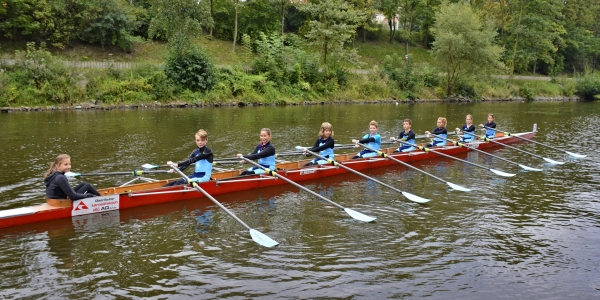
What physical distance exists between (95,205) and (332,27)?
3868cm

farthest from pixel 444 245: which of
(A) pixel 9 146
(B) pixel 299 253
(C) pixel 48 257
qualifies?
(A) pixel 9 146

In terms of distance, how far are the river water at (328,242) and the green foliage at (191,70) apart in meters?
21.7

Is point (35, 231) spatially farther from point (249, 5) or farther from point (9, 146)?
point (249, 5)

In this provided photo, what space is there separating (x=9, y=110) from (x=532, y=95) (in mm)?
56815

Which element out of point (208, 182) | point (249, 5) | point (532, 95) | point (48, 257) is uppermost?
point (249, 5)

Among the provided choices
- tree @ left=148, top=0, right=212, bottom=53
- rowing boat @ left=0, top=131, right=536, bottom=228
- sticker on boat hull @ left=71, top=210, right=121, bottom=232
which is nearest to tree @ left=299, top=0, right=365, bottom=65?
tree @ left=148, top=0, right=212, bottom=53

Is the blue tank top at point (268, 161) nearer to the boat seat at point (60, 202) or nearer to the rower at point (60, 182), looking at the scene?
the rower at point (60, 182)

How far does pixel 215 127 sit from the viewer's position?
24.9 metres

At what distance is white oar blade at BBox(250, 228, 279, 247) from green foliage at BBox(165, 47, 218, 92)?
100ft

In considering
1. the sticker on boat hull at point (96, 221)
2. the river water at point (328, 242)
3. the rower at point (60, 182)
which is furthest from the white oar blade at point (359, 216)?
the rower at point (60, 182)

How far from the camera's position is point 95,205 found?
1005cm

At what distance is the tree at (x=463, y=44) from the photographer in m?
48.9

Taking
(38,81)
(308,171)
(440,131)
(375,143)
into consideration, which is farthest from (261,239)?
(38,81)

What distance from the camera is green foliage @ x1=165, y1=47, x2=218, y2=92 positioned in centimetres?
3753
